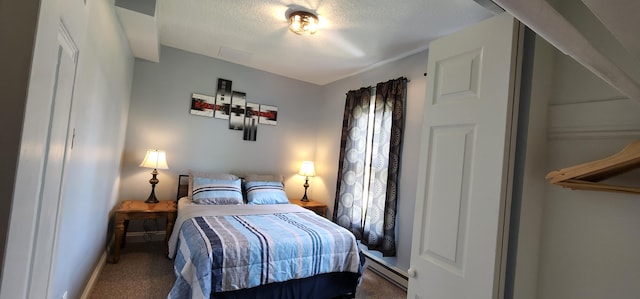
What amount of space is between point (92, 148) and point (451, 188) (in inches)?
87.8

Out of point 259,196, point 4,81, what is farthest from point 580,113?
point 259,196

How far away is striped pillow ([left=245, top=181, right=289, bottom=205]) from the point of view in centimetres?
342

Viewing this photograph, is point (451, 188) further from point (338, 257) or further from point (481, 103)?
point (338, 257)

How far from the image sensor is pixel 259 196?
3.43 metres

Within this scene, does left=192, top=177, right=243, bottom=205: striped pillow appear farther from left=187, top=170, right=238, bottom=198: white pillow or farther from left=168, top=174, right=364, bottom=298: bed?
left=168, top=174, right=364, bottom=298: bed

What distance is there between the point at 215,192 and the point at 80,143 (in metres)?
1.69

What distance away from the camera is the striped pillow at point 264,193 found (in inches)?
135

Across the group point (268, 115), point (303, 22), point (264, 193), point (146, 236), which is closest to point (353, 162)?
point (264, 193)

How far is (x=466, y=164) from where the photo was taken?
1.13 m

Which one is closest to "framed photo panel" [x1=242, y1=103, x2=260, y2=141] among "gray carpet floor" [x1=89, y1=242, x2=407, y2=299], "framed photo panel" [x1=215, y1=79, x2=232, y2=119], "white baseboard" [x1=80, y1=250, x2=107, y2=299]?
"framed photo panel" [x1=215, y1=79, x2=232, y2=119]

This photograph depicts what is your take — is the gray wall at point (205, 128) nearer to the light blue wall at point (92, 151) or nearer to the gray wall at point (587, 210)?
the light blue wall at point (92, 151)

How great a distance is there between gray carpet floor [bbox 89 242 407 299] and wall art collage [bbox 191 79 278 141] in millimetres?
1744

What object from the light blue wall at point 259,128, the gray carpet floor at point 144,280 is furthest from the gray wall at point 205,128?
the gray carpet floor at point 144,280

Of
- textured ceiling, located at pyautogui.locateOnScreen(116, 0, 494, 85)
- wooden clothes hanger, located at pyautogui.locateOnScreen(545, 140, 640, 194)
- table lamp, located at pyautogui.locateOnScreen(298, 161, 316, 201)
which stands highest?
textured ceiling, located at pyautogui.locateOnScreen(116, 0, 494, 85)
